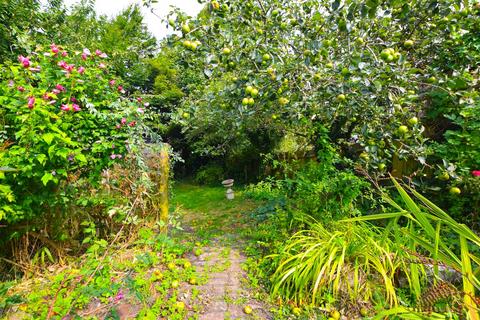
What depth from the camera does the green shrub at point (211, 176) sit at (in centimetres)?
808

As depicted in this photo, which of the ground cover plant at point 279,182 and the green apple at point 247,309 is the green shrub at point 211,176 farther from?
the green apple at point 247,309

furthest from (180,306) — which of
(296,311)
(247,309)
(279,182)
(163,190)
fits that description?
(279,182)

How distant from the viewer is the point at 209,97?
2.22 meters

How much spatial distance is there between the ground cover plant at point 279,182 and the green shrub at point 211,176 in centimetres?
458

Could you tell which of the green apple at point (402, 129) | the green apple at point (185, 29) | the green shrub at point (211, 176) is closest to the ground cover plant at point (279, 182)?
the green apple at point (185, 29)

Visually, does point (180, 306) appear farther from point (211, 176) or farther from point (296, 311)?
point (211, 176)

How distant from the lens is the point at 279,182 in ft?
10.6

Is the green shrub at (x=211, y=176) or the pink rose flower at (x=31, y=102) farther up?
the pink rose flower at (x=31, y=102)

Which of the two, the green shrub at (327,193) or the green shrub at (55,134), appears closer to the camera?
the green shrub at (55,134)

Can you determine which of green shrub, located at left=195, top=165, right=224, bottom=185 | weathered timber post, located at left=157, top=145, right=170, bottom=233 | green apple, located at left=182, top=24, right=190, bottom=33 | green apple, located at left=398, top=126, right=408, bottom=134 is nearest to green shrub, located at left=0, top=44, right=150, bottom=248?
weathered timber post, located at left=157, top=145, right=170, bottom=233

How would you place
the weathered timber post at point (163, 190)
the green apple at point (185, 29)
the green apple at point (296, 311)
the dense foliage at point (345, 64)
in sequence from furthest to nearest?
the weathered timber post at point (163, 190), the green apple at point (296, 311), the dense foliage at point (345, 64), the green apple at point (185, 29)

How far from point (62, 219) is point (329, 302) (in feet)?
8.78

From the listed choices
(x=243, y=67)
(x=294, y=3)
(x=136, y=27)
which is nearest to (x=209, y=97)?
(x=243, y=67)

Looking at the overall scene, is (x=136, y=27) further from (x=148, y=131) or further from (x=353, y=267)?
(x=353, y=267)
